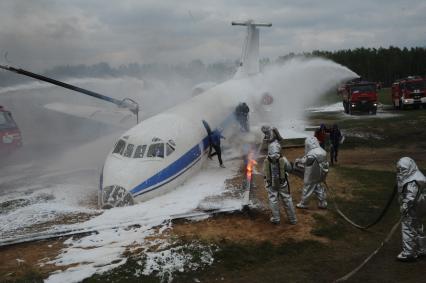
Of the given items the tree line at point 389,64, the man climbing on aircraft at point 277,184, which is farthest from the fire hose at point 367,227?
the tree line at point 389,64

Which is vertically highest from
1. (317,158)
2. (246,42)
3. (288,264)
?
(246,42)

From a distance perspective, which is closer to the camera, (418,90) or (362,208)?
(362,208)

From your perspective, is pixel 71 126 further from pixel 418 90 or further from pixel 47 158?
pixel 418 90

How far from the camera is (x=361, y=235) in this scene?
37.6 ft

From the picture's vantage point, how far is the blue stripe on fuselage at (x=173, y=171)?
14648 millimetres

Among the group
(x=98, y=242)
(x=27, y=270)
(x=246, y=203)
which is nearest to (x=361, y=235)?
(x=246, y=203)

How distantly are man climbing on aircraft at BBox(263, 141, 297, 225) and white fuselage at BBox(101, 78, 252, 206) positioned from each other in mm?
4368

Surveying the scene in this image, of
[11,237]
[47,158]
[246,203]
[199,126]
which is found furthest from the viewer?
[47,158]

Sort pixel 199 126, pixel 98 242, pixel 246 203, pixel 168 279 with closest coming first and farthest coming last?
1. pixel 168 279
2. pixel 98 242
3. pixel 246 203
4. pixel 199 126

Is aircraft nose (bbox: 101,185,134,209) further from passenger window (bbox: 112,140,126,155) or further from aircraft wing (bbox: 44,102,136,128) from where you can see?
aircraft wing (bbox: 44,102,136,128)

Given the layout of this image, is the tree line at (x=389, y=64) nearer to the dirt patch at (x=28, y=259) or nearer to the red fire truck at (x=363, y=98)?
the red fire truck at (x=363, y=98)

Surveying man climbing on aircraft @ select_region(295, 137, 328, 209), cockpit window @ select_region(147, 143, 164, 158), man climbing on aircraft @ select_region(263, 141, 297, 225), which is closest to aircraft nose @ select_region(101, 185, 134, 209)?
cockpit window @ select_region(147, 143, 164, 158)

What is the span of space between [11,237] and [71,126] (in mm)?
29655

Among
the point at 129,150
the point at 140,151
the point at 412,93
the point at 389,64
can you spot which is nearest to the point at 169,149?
the point at 140,151
